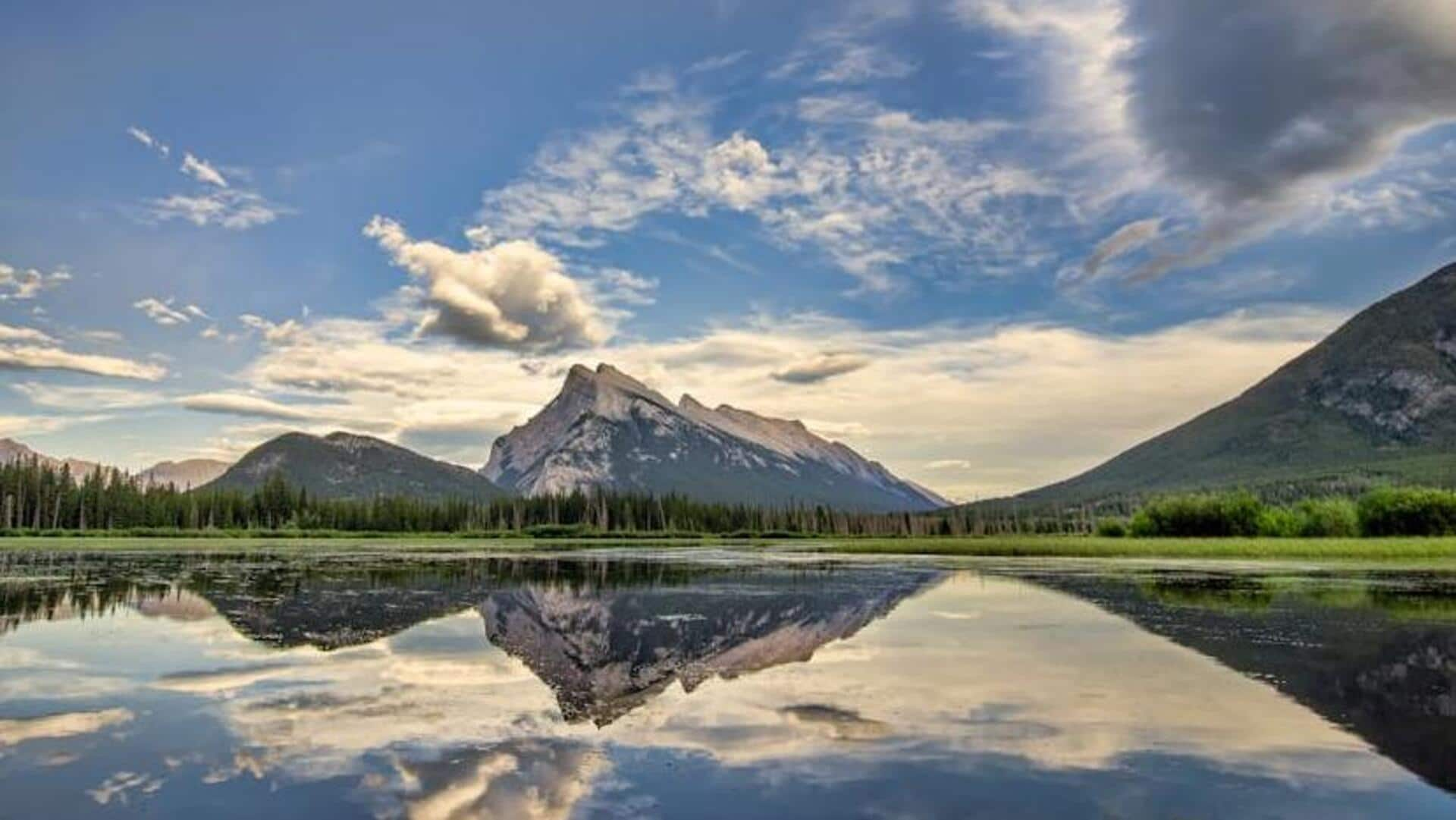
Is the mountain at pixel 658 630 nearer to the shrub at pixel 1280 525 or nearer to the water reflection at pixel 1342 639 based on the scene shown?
the water reflection at pixel 1342 639

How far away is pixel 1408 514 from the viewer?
119 metres

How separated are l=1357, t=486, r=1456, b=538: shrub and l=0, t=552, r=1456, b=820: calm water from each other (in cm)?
9022

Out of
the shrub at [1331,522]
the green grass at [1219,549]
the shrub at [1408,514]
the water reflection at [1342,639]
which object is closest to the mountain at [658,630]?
the water reflection at [1342,639]

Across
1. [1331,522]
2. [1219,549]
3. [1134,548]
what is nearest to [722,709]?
[1219,549]

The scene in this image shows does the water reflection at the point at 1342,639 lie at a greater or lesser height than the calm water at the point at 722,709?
lesser

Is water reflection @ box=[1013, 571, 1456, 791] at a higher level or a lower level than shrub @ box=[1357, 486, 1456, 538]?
lower

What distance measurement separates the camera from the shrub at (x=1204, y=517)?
13275cm

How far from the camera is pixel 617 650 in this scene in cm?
2927

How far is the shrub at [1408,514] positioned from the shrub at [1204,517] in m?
13.1

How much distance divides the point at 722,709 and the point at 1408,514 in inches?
5154

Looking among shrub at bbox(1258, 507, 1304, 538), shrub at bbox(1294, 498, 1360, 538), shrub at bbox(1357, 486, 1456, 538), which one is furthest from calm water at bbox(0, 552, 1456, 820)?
shrub at bbox(1294, 498, 1360, 538)

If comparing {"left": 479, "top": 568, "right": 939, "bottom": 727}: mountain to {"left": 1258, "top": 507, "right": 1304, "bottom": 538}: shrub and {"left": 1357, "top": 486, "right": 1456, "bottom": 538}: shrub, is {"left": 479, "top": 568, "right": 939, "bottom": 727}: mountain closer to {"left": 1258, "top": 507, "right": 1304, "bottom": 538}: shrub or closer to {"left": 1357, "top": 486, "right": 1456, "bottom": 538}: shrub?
{"left": 1357, "top": 486, "right": 1456, "bottom": 538}: shrub

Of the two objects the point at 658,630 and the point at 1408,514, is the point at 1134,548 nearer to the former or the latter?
the point at 1408,514

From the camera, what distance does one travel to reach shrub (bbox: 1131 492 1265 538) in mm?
132750
